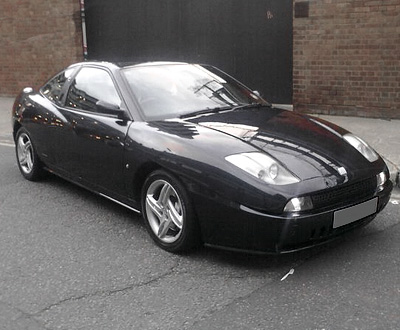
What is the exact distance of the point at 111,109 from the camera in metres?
4.42

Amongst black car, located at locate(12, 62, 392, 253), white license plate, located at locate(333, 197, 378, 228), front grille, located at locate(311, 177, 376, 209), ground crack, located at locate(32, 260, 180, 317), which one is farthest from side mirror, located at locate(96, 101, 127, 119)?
white license plate, located at locate(333, 197, 378, 228)

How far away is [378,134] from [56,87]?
14.6 feet

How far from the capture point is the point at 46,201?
5.39 meters

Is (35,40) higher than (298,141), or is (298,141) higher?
(35,40)

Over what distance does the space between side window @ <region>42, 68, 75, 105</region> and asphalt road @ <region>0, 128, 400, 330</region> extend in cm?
143

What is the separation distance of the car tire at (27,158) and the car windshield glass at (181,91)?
1795mm

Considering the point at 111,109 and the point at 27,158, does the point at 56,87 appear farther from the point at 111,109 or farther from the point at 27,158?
the point at 111,109

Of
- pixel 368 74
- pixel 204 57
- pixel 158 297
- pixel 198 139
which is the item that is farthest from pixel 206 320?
pixel 204 57

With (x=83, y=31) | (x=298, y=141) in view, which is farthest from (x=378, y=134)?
(x=83, y=31)

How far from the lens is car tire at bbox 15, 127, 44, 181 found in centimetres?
592

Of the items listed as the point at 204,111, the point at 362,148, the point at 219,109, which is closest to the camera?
the point at 362,148

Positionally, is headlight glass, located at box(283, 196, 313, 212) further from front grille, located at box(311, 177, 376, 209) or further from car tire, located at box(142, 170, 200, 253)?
car tire, located at box(142, 170, 200, 253)

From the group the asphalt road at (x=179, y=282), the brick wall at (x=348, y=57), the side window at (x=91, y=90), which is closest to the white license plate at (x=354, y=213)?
the asphalt road at (x=179, y=282)

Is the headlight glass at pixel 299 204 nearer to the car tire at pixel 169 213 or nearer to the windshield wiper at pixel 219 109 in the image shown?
the car tire at pixel 169 213
